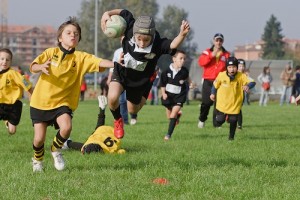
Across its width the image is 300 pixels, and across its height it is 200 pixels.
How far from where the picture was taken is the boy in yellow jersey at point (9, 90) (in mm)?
10227

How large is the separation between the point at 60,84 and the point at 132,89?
180 centimetres

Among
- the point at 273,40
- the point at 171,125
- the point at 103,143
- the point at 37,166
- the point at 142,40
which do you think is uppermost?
the point at 142,40

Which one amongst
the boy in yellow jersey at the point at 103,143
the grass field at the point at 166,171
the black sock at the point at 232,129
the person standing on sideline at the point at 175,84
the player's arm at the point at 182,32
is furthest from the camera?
the person standing on sideline at the point at 175,84

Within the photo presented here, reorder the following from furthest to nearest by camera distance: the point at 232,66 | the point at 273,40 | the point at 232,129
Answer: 1. the point at 273,40
2. the point at 232,66
3. the point at 232,129

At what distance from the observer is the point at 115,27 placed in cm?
874

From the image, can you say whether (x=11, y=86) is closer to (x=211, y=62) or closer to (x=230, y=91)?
(x=230, y=91)

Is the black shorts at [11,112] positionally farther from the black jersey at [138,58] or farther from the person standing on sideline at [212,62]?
the person standing on sideline at [212,62]

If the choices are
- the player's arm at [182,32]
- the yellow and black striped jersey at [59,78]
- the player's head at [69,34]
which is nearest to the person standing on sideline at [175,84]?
the player's arm at [182,32]

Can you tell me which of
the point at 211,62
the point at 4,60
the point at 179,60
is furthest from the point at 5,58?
the point at 211,62

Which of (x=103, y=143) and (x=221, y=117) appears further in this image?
(x=221, y=117)

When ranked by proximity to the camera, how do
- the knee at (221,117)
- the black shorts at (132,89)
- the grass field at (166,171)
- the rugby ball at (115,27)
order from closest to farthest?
the grass field at (166,171) → the rugby ball at (115,27) → the black shorts at (132,89) → the knee at (221,117)

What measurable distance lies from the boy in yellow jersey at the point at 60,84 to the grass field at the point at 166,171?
49 centimetres

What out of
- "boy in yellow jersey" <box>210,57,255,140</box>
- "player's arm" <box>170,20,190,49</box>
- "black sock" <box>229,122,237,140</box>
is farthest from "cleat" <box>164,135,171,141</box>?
"player's arm" <box>170,20,190,49</box>

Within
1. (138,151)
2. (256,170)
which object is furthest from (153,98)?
(256,170)
